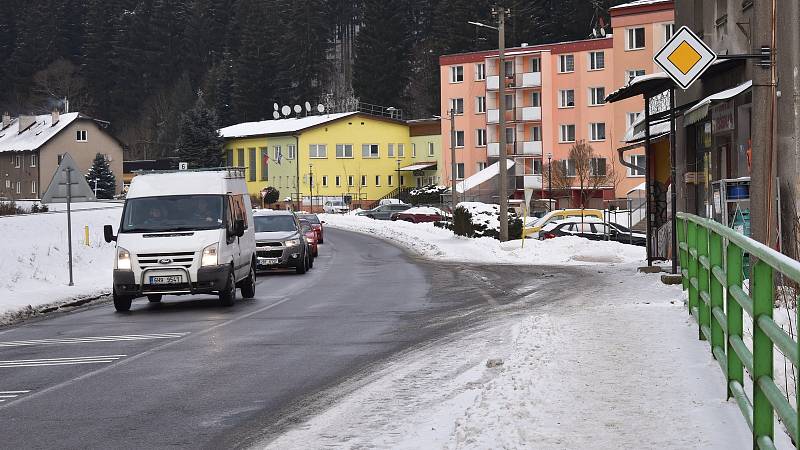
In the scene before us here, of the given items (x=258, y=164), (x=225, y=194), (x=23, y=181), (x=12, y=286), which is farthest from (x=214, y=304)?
(x=23, y=181)

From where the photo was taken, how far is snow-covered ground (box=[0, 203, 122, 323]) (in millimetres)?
23500

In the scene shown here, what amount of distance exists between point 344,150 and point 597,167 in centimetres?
3920

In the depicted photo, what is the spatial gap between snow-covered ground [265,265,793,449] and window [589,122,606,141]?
247ft

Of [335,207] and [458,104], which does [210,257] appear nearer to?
[458,104]

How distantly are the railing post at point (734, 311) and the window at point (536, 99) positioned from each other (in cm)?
8569

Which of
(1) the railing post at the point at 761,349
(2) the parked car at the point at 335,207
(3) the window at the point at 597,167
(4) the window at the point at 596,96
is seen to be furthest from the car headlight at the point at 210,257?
(2) the parked car at the point at 335,207

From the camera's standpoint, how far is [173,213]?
20.8 m

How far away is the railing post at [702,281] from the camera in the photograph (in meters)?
9.93

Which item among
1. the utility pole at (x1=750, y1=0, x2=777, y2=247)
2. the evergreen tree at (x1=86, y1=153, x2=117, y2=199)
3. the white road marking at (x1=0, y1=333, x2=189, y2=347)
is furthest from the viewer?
the evergreen tree at (x1=86, y1=153, x2=117, y2=199)

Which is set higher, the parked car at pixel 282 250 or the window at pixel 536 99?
the window at pixel 536 99

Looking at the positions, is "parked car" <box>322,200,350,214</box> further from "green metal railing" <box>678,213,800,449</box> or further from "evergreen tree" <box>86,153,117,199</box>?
"green metal railing" <box>678,213,800,449</box>

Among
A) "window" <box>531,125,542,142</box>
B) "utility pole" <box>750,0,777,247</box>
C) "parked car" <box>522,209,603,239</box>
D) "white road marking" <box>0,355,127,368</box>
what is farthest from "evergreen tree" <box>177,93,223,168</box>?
"utility pole" <box>750,0,777,247</box>

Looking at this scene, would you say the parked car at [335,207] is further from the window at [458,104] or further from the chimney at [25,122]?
the chimney at [25,122]

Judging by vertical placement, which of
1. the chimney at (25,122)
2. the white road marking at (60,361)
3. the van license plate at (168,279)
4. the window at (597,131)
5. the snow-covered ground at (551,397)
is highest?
the chimney at (25,122)
